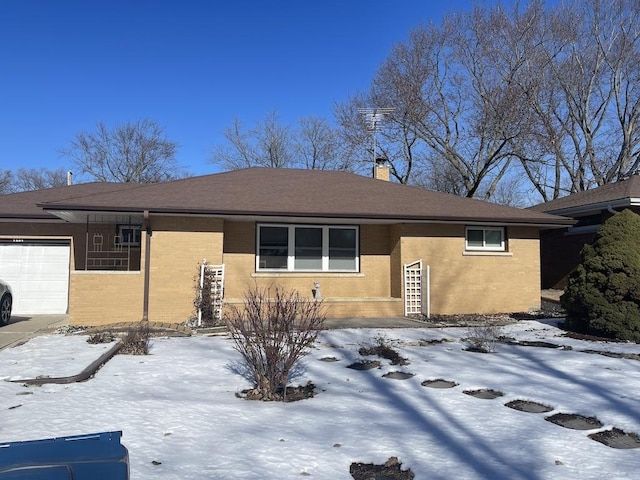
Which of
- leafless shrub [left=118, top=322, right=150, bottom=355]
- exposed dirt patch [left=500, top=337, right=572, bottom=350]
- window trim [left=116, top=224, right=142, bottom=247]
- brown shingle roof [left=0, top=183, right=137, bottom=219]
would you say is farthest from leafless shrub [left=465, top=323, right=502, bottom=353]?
brown shingle roof [left=0, top=183, right=137, bottom=219]

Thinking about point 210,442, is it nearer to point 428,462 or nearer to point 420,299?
point 428,462

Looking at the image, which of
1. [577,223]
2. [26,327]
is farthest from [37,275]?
[577,223]

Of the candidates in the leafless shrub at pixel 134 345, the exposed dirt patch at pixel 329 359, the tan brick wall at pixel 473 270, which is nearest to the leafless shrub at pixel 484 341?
the exposed dirt patch at pixel 329 359

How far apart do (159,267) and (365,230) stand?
6.11 m

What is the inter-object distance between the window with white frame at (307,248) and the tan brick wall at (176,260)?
6.04 ft

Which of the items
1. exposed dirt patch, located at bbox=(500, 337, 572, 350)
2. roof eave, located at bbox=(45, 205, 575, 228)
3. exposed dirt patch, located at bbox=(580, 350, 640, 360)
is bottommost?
exposed dirt patch, located at bbox=(580, 350, 640, 360)

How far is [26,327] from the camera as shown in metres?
Answer: 12.7

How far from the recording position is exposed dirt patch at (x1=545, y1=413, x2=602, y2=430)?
17.7 ft

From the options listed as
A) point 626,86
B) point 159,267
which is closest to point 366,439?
point 159,267

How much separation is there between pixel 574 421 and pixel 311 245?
10.2m

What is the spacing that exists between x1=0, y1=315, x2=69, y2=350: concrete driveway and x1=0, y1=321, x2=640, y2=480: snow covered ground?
1.84 meters

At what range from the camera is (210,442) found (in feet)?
15.9

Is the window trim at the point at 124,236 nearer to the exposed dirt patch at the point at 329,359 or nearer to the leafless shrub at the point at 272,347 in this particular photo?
the exposed dirt patch at the point at 329,359

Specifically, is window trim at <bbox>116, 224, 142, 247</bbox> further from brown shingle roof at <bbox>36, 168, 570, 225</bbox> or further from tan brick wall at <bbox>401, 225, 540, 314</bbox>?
tan brick wall at <bbox>401, 225, 540, 314</bbox>
